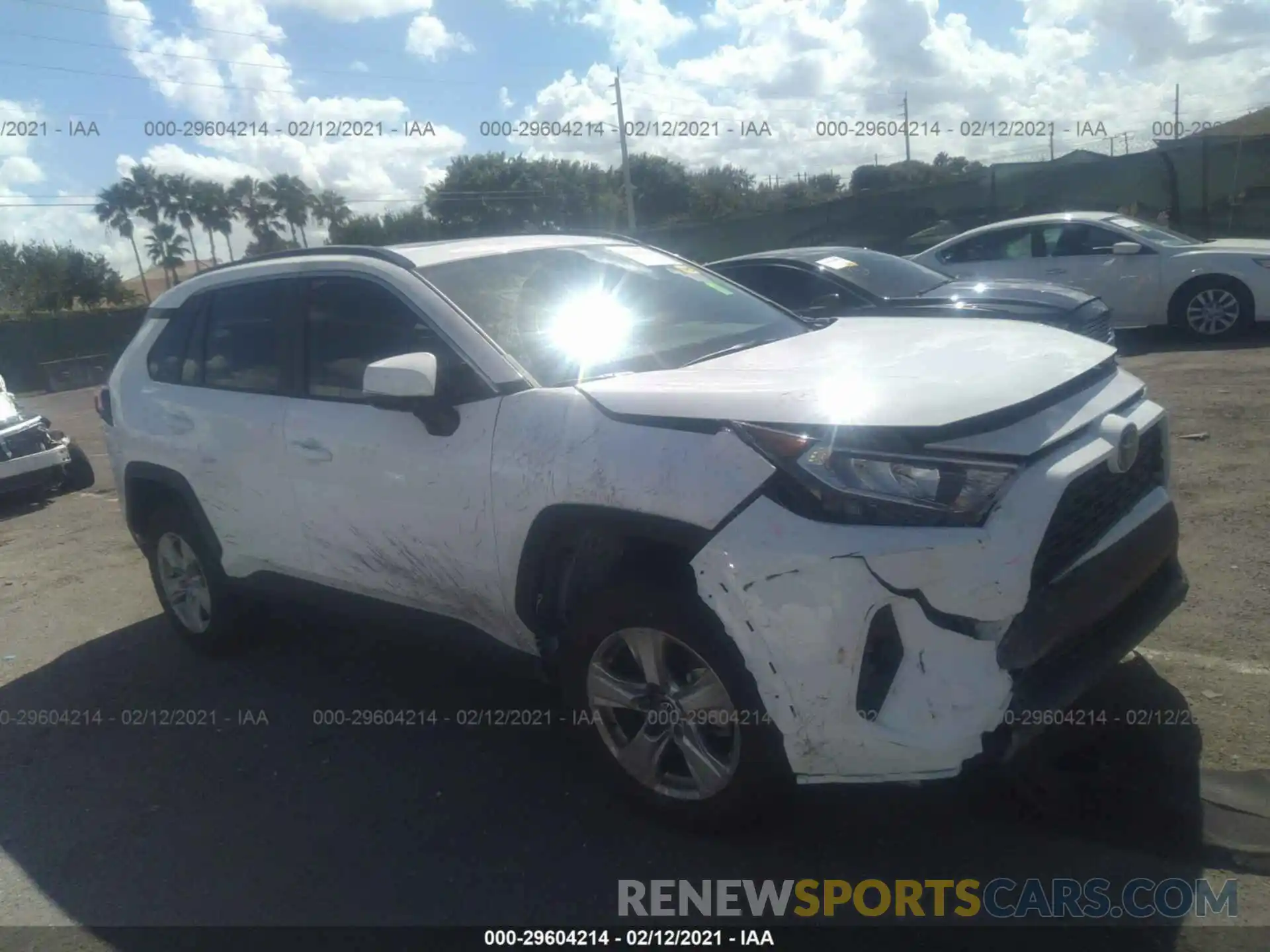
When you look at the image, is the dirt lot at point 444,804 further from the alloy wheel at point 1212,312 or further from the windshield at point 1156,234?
the windshield at point 1156,234

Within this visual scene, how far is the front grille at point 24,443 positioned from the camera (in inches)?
376

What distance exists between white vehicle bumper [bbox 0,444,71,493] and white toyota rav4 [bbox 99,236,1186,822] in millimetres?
5649

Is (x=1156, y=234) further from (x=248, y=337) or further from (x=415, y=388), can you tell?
(x=415, y=388)

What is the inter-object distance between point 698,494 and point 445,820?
1529 millimetres

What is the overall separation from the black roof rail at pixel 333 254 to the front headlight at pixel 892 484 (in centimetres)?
201

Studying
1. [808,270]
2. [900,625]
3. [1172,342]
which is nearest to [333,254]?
[900,625]

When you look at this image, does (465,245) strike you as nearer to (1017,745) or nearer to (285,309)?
(285,309)

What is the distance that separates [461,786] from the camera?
3.83m

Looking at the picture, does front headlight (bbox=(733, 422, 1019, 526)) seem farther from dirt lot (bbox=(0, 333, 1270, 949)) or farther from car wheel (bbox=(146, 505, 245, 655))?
car wheel (bbox=(146, 505, 245, 655))

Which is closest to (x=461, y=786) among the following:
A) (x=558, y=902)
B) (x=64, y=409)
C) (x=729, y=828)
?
(x=558, y=902)

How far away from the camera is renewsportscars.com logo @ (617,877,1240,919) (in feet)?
9.21

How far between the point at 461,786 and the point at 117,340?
Answer: 39441 mm

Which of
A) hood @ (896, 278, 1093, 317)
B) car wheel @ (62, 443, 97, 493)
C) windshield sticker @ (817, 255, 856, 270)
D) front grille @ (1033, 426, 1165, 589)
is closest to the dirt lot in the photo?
front grille @ (1033, 426, 1165, 589)

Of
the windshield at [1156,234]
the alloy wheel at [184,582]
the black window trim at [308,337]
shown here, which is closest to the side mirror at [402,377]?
the black window trim at [308,337]
